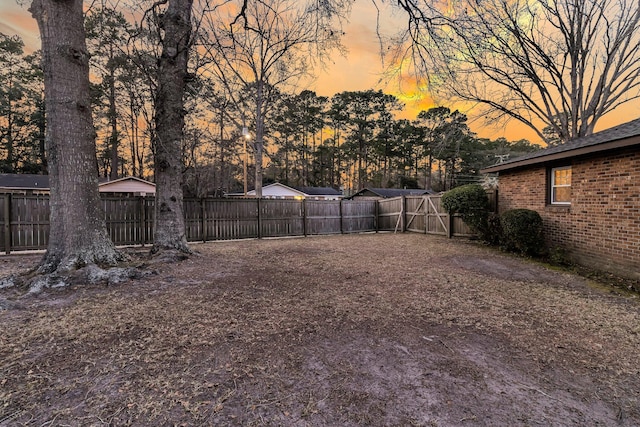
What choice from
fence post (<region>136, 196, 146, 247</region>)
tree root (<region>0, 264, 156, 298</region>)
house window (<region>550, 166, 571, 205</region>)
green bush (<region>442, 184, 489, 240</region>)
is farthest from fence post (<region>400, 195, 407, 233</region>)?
tree root (<region>0, 264, 156, 298</region>)

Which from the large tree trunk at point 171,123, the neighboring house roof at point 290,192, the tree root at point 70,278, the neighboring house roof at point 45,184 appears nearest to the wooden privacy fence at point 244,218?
the large tree trunk at point 171,123

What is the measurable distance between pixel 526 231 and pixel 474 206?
7.14 ft

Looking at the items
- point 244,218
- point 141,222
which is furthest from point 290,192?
point 141,222

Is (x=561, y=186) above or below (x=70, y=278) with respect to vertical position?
above

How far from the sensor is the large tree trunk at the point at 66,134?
4328 millimetres

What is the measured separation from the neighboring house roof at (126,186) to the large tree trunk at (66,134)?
16977 mm

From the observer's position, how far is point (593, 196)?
586 cm

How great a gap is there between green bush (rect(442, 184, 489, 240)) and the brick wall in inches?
66.0

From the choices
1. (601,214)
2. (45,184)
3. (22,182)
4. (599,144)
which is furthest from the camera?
(45,184)

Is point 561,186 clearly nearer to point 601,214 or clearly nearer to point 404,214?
point 601,214

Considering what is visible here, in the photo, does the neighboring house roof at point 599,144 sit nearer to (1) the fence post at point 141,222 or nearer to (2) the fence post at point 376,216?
(2) the fence post at point 376,216

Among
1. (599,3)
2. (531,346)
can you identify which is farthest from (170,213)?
(599,3)

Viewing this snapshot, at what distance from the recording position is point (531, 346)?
2.65m

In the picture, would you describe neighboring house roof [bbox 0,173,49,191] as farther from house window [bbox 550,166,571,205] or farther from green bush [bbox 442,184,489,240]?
house window [bbox 550,166,571,205]
